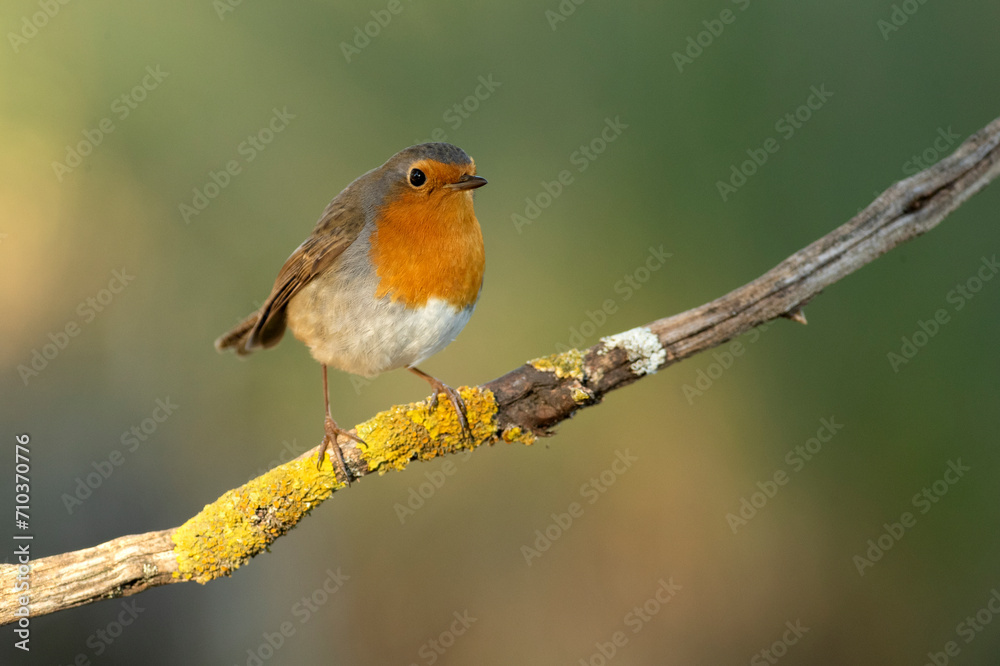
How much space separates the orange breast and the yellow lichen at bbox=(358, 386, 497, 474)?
39cm

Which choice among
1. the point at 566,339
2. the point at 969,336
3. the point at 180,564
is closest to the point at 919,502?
the point at 969,336

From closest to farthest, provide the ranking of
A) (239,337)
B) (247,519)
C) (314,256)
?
(247,519) < (314,256) < (239,337)

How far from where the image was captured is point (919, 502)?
15.8 ft

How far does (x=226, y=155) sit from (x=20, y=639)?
2739 mm

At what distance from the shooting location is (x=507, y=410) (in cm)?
309

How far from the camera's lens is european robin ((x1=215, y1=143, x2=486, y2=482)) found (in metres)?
3.09

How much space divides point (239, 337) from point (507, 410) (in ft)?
4.69

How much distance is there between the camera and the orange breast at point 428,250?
3.09 meters

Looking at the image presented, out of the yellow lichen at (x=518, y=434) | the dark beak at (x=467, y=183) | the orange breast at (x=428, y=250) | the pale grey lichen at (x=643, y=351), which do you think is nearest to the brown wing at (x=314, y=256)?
the orange breast at (x=428, y=250)

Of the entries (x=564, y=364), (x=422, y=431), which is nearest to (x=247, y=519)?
(x=422, y=431)

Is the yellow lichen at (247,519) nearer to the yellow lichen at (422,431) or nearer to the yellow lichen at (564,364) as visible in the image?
the yellow lichen at (422,431)

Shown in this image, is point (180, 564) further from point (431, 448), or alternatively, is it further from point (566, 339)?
point (566, 339)

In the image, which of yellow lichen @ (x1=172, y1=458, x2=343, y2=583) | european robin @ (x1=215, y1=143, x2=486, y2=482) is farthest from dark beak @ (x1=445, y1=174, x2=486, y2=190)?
yellow lichen @ (x1=172, y1=458, x2=343, y2=583)

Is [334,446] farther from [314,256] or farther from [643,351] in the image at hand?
[643,351]
